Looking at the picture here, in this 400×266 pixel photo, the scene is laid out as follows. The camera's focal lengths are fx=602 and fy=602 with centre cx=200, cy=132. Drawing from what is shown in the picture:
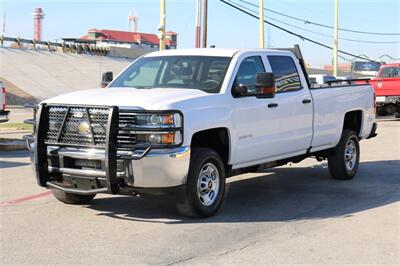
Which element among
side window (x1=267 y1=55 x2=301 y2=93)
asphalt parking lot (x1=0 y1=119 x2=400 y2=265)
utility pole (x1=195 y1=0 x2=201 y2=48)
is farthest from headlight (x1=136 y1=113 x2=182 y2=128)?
utility pole (x1=195 y1=0 x2=201 y2=48)

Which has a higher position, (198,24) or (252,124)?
(198,24)

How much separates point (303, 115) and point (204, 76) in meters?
1.80

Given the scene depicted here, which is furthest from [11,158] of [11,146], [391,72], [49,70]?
[49,70]

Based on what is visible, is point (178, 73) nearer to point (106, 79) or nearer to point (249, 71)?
point (249, 71)

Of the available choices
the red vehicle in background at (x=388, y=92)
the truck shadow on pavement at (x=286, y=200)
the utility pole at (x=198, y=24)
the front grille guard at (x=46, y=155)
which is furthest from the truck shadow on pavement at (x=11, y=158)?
the utility pole at (x=198, y=24)

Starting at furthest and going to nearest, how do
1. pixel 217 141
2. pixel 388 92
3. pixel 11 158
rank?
pixel 388 92 < pixel 11 158 < pixel 217 141

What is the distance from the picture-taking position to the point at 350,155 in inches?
392

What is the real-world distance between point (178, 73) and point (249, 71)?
91 centimetres

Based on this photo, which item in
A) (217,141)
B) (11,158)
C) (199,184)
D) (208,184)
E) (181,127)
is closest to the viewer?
(181,127)

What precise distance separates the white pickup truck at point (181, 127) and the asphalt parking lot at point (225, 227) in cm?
38

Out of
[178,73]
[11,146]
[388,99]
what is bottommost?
[11,146]

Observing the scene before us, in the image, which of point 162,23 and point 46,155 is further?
point 162,23

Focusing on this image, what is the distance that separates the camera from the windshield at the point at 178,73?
291 inches

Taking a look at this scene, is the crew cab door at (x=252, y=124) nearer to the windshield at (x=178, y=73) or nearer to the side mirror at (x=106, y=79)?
the windshield at (x=178, y=73)
